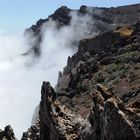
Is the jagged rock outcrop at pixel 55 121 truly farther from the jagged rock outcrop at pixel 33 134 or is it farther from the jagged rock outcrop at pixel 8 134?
the jagged rock outcrop at pixel 8 134

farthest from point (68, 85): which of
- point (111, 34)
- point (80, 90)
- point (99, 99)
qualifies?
point (99, 99)

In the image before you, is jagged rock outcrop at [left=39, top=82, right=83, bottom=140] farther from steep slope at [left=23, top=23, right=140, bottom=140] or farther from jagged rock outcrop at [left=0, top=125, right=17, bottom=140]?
jagged rock outcrop at [left=0, top=125, right=17, bottom=140]

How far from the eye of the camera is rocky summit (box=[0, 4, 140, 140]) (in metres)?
27.7

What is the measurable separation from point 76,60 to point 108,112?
101 metres

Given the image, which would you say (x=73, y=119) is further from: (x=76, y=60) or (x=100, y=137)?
(x=76, y=60)

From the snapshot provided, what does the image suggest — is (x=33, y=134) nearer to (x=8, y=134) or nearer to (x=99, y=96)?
(x=8, y=134)

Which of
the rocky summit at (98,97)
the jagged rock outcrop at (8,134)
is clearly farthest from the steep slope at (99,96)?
the jagged rock outcrop at (8,134)

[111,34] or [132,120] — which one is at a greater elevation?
[111,34]

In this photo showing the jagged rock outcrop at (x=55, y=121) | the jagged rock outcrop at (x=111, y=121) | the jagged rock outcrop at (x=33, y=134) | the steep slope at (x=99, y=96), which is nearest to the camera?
the jagged rock outcrop at (x=111, y=121)

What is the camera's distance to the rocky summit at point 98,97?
27719 mm

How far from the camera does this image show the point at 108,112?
27812 millimetres

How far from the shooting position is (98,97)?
30453mm

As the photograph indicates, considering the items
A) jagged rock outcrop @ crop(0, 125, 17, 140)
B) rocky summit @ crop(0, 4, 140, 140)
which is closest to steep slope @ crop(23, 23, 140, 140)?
rocky summit @ crop(0, 4, 140, 140)

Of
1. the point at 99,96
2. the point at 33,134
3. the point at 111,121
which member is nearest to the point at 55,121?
the point at 99,96
